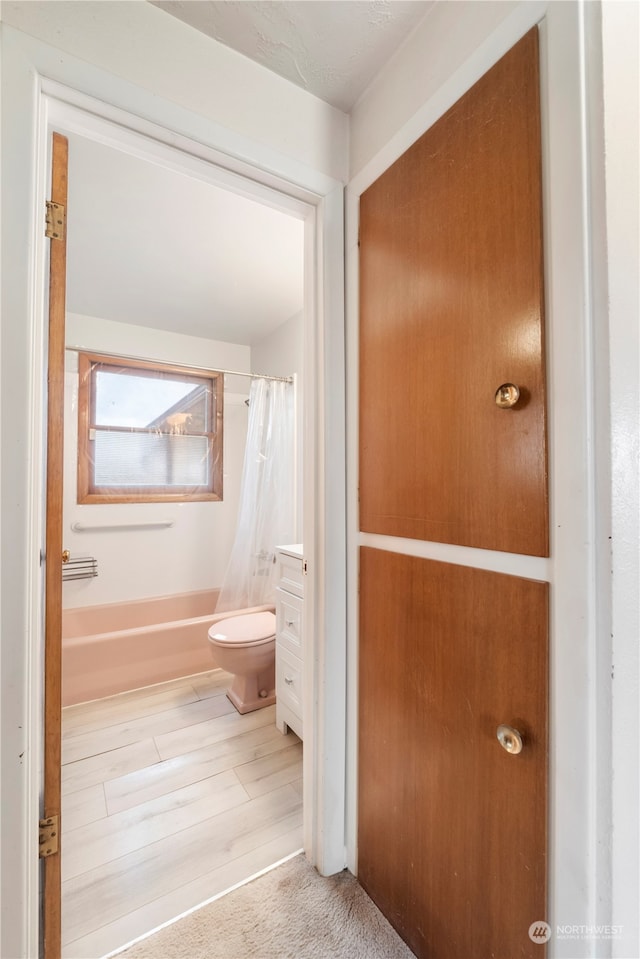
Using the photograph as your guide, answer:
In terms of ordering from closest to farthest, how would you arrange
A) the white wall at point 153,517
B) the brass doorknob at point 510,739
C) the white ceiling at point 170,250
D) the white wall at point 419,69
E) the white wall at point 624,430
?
the white wall at point 624,430, the brass doorknob at point 510,739, the white wall at point 419,69, the white ceiling at point 170,250, the white wall at point 153,517

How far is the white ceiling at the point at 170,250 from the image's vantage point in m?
1.50

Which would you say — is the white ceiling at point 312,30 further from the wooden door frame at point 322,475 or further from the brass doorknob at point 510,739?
the brass doorknob at point 510,739

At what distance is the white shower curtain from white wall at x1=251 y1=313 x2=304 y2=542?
55 millimetres

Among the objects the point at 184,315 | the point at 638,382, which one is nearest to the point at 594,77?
the point at 638,382

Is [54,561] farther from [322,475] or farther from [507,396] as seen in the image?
[507,396]

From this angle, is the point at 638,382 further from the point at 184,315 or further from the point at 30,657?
the point at 184,315

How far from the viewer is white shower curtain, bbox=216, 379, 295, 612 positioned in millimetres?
2734

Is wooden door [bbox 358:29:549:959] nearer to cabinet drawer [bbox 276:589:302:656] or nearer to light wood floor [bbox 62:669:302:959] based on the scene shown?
light wood floor [bbox 62:669:302:959]

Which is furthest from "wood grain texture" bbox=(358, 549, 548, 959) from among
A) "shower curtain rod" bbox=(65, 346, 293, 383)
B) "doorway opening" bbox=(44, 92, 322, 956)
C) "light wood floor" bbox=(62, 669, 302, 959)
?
"shower curtain rod" bbox=(65, 346, 293, 383)

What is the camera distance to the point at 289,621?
5.92ft

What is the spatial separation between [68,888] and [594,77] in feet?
7.81

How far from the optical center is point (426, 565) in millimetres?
942

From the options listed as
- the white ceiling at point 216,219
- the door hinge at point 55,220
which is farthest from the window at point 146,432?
the door hinge at point 55,220

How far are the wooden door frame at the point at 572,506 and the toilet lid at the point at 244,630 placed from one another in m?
1.54
